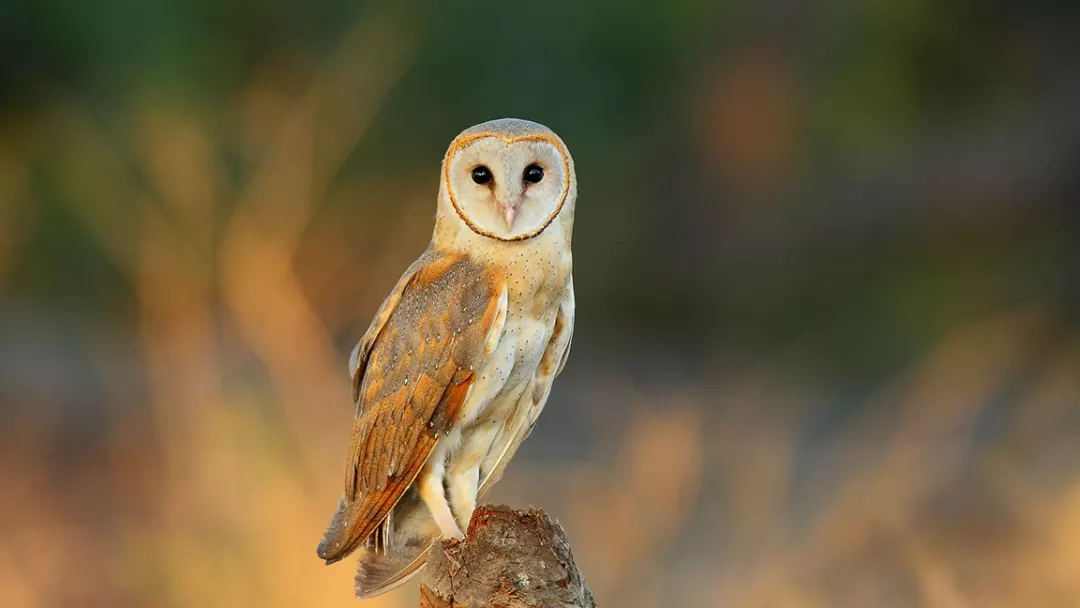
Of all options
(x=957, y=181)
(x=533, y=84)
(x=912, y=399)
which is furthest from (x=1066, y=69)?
(x=912, y=399)

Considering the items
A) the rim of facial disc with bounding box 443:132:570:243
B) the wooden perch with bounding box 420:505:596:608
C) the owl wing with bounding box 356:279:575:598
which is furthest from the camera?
the owl wing with bounding box 356:279:575:598

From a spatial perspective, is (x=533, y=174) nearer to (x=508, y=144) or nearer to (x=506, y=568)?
(x=508, y=144)

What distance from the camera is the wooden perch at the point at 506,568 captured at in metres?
1.19

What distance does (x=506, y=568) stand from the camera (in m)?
1.21

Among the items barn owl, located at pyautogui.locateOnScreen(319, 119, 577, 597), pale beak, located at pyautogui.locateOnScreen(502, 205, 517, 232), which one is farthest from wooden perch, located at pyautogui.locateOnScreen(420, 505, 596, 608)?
pale beak, located at pyautogui.locateOnScreen(502, 205, 517, 232)

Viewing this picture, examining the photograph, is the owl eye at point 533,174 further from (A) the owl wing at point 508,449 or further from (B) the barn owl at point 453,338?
(A) the owl wing at point 508,449

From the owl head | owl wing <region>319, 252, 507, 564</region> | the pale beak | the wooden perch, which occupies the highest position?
the owl head

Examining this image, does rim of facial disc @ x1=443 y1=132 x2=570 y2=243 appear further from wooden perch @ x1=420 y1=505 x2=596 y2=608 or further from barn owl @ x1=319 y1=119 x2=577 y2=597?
wooden perch @ x1=420 y1=505 x2=596 y2=608

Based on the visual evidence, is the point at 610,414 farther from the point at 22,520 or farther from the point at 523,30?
the point at 22,520

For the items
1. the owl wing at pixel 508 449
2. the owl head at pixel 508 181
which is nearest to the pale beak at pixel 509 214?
the owl head at pixel 508 181

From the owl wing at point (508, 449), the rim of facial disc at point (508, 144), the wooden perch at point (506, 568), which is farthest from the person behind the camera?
the owl wing at point (508, 449)

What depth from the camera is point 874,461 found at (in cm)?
287

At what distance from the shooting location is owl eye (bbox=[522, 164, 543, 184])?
1478 mm

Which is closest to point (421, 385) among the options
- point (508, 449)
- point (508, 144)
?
point (508, 449)
